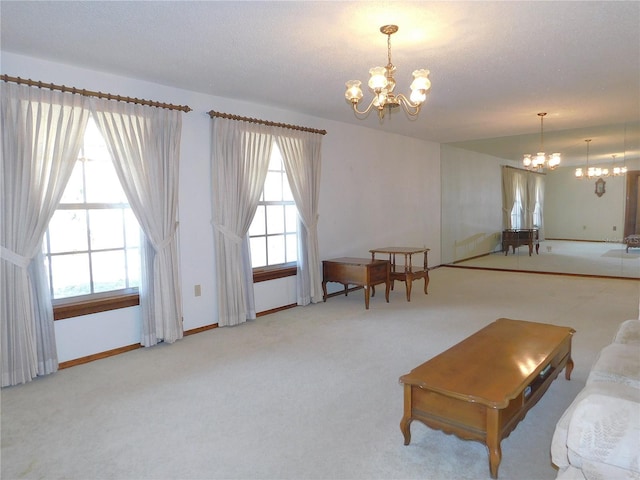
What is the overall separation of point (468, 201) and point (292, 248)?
4.71 meters

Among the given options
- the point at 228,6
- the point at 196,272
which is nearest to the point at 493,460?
the point at 228,6

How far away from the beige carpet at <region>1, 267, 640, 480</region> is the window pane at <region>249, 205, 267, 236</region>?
3.63ft

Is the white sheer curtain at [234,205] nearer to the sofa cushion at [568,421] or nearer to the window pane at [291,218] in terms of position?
the window pane at [291,218]

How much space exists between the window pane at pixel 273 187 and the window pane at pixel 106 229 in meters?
1.80

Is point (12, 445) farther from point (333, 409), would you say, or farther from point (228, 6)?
point (228, 6)

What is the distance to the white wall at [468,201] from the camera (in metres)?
8.67

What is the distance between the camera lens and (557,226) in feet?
25.1

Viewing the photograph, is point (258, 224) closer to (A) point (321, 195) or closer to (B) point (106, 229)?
(A) point (321, 195)

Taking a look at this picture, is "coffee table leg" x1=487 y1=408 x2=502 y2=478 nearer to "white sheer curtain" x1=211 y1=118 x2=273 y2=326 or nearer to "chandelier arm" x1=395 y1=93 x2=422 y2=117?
"chandelier arm" x1=395 y1=93 x2=422 y2=117

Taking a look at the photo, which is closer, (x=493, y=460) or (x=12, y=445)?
(x=493, y=460)

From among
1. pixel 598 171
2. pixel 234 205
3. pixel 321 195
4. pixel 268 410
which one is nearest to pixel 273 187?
pixel 321 195

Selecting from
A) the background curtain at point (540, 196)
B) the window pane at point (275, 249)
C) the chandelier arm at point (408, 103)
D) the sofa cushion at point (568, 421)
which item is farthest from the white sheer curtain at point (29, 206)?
the background curtain at point (540, 196)

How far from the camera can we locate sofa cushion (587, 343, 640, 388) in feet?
6.53

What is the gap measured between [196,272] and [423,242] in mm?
4896
